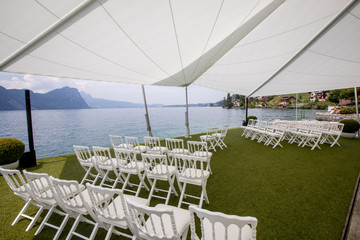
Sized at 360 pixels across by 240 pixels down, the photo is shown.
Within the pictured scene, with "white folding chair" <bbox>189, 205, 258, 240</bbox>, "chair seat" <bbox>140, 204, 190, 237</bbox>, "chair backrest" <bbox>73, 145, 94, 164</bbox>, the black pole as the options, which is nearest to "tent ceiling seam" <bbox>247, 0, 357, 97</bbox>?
"white folding chair" <bbox>189, 205, 258, 240</bbox>

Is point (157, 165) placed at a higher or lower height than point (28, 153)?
higher

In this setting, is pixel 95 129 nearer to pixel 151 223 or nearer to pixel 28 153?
pixel 28 153

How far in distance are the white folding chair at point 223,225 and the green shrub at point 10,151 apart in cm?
642

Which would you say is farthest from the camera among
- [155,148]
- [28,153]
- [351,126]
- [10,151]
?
[351,126]

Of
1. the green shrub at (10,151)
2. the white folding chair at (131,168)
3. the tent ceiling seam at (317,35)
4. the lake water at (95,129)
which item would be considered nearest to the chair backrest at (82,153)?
the white folding chair at (131,168)

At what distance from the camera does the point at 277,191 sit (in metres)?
3.22

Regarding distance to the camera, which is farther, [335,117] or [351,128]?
[335,117]

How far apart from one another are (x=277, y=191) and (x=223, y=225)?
2.54 metres

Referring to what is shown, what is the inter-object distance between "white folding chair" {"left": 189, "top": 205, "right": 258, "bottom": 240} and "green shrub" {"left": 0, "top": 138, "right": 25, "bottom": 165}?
6424 mm

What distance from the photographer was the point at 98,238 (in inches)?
85.1

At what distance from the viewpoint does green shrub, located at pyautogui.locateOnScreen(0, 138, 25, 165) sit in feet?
14.9

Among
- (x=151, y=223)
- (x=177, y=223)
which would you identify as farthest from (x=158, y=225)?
(x=151, y=223)

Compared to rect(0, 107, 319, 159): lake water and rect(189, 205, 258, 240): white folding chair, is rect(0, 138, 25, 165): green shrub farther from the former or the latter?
rect(189, 205, 258, 240): white folding chair

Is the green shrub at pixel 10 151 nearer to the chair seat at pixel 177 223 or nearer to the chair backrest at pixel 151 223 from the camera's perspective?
the chair backrest at pixel 151 223
